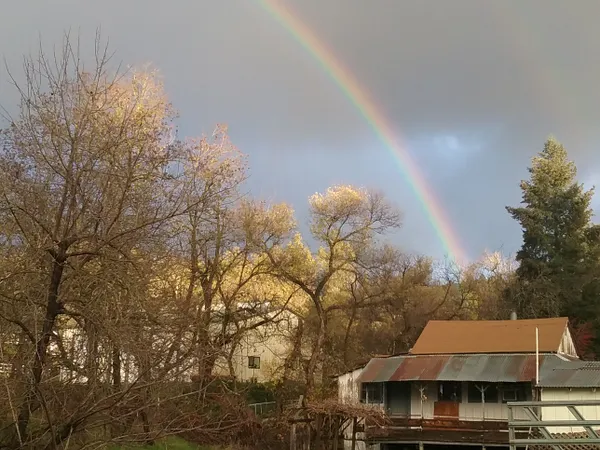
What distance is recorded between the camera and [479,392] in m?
29.6

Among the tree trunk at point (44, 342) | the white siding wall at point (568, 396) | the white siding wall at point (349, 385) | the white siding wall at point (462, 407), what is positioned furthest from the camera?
the white siding wall at point (349, 385)

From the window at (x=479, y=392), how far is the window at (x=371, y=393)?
4.43 m

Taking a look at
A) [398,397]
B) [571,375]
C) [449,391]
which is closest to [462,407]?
[449,391]

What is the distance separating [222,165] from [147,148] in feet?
55.4

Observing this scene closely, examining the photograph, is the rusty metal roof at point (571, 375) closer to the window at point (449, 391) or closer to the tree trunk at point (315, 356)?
the window at point (449, 391)

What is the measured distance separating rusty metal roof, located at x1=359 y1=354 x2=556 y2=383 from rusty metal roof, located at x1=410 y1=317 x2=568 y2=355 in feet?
2.72

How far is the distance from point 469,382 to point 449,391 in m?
1.23

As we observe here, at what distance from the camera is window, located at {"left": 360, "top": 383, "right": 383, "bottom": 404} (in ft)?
104

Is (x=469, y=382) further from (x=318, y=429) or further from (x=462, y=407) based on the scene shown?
(x=318, y=429)

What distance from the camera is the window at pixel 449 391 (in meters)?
30.1

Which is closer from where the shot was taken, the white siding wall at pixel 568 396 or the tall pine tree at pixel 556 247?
the white siding wall at pixel 568 396

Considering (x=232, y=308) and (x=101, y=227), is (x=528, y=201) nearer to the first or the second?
(x=232, y=308)

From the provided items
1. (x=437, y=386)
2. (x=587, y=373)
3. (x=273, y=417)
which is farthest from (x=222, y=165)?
(x=587, y=373)

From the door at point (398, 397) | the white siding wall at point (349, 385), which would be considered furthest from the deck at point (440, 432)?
the white siding wall at point (349, 385)
